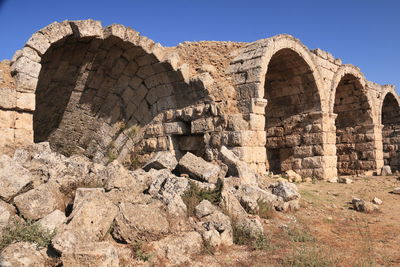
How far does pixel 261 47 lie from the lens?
7586 mm

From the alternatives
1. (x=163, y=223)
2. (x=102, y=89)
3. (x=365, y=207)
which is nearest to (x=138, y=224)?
(x=163, y=223)

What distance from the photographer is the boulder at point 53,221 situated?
3.26m

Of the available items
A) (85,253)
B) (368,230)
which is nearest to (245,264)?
(85,253)

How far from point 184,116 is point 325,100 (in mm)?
4691

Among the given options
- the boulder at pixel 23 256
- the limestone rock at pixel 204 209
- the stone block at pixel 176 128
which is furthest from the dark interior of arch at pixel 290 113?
the boulder at pixel 23 256

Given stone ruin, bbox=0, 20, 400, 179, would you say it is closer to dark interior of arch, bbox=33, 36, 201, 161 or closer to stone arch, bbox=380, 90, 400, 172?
dark interior of arch, bbox=33, 36, 201, 161

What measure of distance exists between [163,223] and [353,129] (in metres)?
11.2

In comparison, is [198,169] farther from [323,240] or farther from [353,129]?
[353,129]

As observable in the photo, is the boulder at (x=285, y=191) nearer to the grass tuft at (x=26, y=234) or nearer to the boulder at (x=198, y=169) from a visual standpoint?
the boulder at (x=198, y=169)

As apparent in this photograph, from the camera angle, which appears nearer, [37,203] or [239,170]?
[37,203]

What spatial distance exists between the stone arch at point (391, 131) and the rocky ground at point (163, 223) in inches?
435

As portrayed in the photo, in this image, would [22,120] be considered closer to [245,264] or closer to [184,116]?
[184,116]

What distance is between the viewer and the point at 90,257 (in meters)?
2.65

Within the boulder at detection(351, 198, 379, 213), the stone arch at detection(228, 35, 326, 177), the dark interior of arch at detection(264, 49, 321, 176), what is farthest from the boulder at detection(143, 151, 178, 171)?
the dark interior of arch at detection(264, 49, 321, 176)
